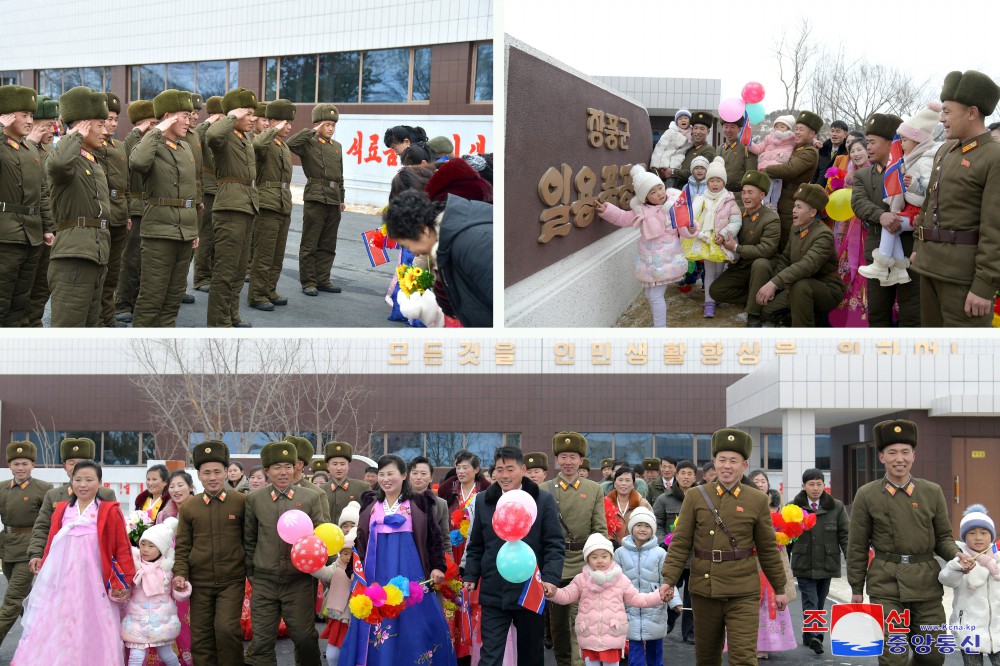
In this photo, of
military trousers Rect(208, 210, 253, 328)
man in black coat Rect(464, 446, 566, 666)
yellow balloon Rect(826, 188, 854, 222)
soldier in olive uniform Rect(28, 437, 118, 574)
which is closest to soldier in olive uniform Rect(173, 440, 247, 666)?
soldier in olive uniform Rect(28, 437, 118, 574)

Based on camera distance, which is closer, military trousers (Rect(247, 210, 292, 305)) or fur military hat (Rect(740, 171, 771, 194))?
fur military hat (Rect(740, 171, 771, 194))

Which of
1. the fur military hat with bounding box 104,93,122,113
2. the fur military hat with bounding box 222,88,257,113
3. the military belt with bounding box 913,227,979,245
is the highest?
the fur military hat with bounding box 104,93,122,113

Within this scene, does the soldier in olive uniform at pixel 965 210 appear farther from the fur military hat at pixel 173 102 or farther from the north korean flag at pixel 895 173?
the fur military hat at pixel 173 102

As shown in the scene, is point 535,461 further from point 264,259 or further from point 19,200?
point 19,200

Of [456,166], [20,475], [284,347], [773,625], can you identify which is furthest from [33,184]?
[284,347]

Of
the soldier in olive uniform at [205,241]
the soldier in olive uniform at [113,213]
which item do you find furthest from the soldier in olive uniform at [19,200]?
A: the soldier in olive uniform at [205,241]

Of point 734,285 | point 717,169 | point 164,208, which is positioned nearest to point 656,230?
point 717,169

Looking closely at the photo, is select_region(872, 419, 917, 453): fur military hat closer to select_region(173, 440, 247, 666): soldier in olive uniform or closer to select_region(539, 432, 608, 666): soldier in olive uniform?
select_region(539, 432, 608, 666): soldier in olive uniform

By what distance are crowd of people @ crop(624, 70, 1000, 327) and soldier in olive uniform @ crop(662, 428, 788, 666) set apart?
6.60 feet

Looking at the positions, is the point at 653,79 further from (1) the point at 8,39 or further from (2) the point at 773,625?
(1) the point at 8,39

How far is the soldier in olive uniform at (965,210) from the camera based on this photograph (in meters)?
6.93

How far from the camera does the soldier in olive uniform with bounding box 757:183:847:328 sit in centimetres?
966

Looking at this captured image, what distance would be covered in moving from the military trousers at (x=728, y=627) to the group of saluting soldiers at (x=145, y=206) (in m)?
5.80

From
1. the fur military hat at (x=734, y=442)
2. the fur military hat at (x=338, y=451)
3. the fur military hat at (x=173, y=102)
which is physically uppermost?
the fur military hat at (x=173, y=102)
